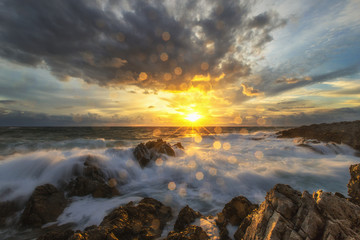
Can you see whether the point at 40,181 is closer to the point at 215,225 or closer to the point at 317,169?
the point at 215,225

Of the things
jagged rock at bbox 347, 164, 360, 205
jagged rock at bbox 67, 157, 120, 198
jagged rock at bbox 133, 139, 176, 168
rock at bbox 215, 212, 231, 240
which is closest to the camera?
rock at bbox 215, 212, 231, 240

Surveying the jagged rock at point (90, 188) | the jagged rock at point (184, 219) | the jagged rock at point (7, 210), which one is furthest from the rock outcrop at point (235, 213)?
the jagged rock at point (7, 210)

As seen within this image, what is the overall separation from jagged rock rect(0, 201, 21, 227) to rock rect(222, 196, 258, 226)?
7.99 meters

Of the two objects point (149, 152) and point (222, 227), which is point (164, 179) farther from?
point (222, 227)

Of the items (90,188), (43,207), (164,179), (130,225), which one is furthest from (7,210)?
(164,179)

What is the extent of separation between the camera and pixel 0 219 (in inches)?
227

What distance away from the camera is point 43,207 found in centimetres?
589

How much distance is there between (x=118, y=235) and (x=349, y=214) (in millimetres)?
5243

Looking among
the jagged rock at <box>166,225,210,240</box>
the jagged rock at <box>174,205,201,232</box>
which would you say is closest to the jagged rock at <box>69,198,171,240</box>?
the jagged rock at <box>174,205,201,232</box>

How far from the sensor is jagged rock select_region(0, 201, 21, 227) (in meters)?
5.75

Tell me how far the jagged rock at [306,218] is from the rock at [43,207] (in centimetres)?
690

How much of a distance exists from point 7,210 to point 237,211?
878 cm

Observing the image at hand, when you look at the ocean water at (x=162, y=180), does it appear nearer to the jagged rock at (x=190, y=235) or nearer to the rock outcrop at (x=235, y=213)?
the rock outcrop at (x=235, y=213)

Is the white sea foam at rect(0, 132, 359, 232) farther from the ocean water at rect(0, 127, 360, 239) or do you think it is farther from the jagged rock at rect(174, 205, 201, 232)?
the jagged rock at rect(174, 205, 201, 232)
